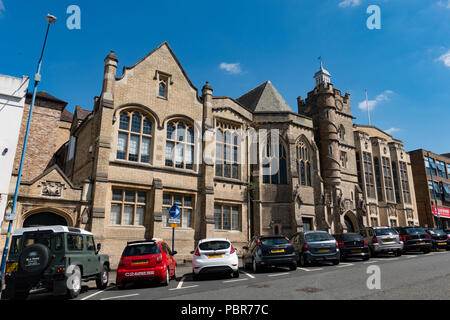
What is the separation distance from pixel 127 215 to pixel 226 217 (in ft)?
23.3

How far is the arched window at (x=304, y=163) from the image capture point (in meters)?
26.5

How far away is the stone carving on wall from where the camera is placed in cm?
1595

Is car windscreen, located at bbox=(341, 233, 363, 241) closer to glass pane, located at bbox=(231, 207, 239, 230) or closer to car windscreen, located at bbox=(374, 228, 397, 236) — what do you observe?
car windscreen, located at bbox=(374, 228, 397, 236)

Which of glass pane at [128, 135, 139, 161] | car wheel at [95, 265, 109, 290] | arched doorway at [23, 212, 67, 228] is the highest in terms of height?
glass pane at [128, 135, 139, 161]

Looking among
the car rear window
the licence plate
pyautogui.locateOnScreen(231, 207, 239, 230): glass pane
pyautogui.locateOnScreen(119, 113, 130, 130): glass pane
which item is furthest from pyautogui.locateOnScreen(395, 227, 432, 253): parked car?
the licence plate

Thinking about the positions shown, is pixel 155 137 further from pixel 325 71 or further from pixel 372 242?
pixel 325 71

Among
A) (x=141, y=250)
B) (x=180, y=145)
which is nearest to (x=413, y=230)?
(x=180, y=145)

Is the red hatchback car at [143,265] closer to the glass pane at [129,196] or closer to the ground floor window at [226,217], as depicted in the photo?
the glass pane at [129,196]

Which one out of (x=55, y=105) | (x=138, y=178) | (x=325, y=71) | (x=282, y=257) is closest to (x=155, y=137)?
(x=138, y=178)

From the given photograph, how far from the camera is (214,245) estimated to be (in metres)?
11.8

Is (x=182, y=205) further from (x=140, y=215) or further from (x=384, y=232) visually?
(x=384, y=232)

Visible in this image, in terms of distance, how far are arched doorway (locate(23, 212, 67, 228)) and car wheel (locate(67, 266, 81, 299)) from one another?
8103 millimetres
